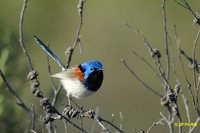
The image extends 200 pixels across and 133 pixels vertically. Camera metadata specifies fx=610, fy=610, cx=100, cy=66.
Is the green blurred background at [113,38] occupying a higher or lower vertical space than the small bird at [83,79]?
higher

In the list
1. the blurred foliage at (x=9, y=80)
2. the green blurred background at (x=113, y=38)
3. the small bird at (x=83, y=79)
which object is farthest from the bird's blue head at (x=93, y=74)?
the green blurred background at (x=113, y=38)

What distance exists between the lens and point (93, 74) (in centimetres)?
472

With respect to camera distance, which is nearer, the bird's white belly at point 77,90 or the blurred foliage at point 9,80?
the bird's white belly at point 77,90

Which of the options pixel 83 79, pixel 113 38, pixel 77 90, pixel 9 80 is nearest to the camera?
pixel 77 90

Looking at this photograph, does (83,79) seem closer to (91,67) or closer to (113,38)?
(91,67)

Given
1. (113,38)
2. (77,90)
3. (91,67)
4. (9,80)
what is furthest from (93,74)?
(113,38)

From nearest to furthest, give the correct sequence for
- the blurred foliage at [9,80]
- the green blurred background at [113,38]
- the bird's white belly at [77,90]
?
the bird's white belly at [77,90], the blurred foliage at [9,80], the green blurred background at [113,38]

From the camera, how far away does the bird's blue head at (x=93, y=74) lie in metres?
4.66

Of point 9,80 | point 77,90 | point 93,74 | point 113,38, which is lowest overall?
point 77,90

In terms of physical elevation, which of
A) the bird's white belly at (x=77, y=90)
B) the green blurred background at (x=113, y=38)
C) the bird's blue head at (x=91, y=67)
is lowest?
the bird's white belly at (x=77, y=90)

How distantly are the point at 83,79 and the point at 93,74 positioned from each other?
0.09m

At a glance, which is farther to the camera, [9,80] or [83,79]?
[9,80]

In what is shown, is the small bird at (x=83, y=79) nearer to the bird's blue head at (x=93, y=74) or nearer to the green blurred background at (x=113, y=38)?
the bird's blue head at (x=93, y=74)

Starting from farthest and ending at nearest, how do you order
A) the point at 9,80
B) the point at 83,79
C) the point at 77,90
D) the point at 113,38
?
the point at 113,38, the point at 9,80, the point at 83,79, the point at 77,90
